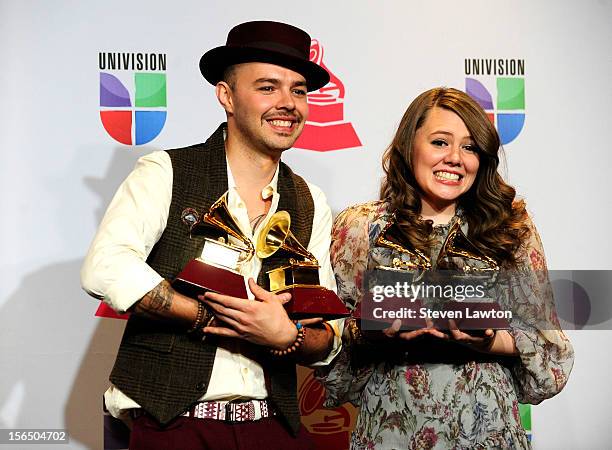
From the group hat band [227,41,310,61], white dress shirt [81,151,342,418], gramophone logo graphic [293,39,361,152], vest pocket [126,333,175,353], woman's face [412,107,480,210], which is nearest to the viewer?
white dress shirt [81,151,342,418]

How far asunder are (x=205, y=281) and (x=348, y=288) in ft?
2.10

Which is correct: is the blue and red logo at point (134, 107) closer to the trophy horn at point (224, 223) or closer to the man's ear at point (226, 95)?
the man's ear at point (226, 95)

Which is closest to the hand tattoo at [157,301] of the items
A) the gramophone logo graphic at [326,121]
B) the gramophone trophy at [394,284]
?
the gramophone trophy at [394,284]

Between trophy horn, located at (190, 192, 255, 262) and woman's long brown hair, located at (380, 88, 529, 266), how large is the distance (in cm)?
50

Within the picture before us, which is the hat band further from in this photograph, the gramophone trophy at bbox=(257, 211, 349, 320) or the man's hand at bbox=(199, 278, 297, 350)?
the man's hand at bbox=(199, 278, 297, 350)

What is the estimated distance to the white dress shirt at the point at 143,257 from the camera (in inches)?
82.4

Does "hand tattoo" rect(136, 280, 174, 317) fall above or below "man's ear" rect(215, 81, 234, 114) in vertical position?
below

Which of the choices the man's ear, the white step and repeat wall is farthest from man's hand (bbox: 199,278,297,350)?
the white step and repeat wall

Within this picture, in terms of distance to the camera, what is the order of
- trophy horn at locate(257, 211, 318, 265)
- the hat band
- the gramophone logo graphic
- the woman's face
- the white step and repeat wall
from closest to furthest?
trophy horn at locate(257, 211, 318, 265) → the hat band → the woman's face → the white step and repeat wall → the gramophone logo graphic

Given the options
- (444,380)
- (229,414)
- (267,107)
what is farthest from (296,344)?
(267,107)

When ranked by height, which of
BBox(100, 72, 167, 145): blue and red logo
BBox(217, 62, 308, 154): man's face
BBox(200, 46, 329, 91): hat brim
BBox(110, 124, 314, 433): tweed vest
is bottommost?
BBox(110, 124, 314, 433): tweed vest

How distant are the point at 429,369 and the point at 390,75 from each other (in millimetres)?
1463

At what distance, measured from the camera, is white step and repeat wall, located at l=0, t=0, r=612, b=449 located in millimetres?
3299

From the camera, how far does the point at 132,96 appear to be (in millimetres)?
3375
